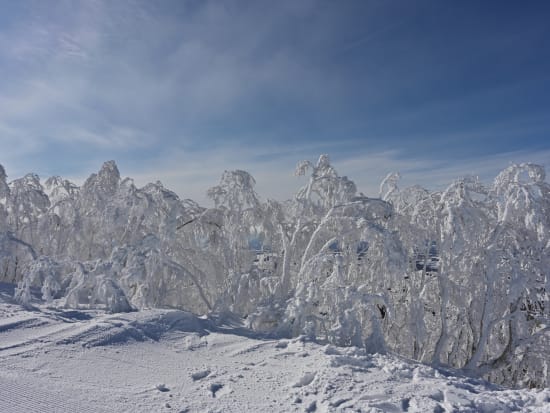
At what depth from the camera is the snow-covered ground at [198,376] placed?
12.0 ft

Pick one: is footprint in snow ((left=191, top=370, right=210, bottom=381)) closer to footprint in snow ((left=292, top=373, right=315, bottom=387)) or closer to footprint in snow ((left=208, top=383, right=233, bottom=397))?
footprint in snow ((left=208, top=383, right=233, bottom=397))

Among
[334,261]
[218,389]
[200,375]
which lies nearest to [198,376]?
[200,375]

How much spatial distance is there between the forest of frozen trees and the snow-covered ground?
1.13 meters

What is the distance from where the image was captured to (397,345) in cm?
938

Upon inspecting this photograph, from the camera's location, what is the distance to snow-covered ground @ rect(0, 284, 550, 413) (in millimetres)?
3662

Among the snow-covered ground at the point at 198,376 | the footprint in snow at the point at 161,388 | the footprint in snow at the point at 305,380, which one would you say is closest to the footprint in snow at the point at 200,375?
the snow-covered ground at the point at 198,376

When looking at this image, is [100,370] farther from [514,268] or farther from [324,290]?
[514,268]

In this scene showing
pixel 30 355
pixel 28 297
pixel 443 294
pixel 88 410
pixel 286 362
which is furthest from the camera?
pixel 443 294

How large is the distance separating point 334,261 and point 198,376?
347 cm

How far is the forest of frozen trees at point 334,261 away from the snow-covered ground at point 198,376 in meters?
1.13

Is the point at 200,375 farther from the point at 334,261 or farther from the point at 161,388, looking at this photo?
the point at 334,261

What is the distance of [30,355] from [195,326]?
236 centimetres

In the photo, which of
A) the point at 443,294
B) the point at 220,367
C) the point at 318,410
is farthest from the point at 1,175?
the point at 443,294

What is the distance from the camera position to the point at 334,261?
6.95 m
